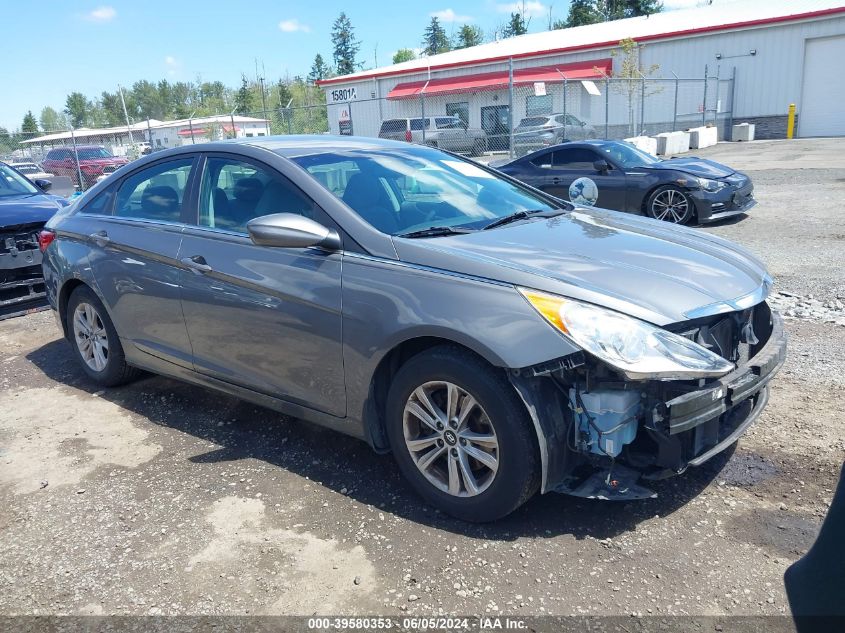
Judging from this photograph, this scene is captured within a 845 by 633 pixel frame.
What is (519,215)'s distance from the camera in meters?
3.92

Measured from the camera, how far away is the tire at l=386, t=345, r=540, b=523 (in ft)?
9.35

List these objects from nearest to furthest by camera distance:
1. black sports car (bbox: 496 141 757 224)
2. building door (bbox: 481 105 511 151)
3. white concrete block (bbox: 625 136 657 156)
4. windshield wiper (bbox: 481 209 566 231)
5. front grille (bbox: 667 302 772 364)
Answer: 1. front grille (bbox: 667 302 772 364)
2. windshield wiper (bbox: 481 209 566 231)
3. black sports car (bbox: 496 141 757 224)
4. white concrete block (bbox: 625 136 657 156)
5. building door (bbox: 481 105 511 151)

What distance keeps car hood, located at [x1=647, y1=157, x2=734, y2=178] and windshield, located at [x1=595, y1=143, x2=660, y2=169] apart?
204 mm

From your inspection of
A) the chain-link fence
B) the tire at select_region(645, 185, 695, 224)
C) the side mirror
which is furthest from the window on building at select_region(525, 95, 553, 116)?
the side mirror

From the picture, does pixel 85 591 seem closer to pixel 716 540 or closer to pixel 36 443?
pixel 36 443

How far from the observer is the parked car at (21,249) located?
272 inches

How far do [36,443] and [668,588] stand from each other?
3.78 m

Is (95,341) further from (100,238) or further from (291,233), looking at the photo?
(291,233)

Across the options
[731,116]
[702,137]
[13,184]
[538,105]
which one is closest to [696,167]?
[13,184]

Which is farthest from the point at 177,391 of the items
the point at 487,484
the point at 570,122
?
the point at 570,122

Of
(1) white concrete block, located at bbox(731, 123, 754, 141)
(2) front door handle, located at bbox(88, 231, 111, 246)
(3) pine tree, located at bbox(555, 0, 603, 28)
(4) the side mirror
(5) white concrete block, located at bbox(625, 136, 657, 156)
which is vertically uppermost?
(3) pine tree, located at bbox(555, 0, 603, 28)

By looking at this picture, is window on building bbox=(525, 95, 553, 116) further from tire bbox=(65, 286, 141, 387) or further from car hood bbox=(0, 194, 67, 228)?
tire bbox=(65, 286, 141, 387)

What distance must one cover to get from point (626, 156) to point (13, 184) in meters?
8.58

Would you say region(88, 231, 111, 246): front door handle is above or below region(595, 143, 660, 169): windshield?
above
